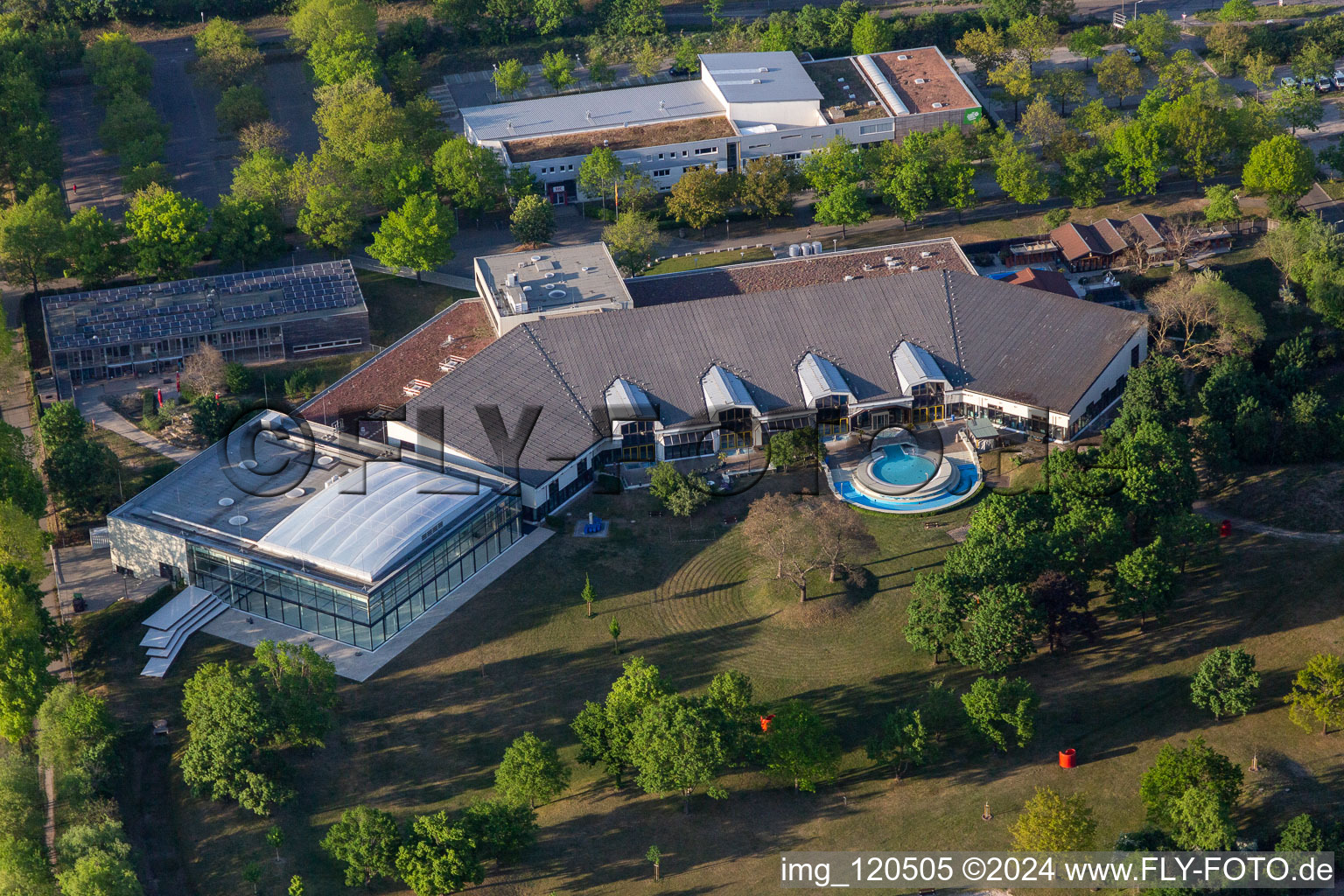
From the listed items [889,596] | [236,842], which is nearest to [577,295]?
[889,596]

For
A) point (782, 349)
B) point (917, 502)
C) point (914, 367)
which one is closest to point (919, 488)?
point (917, 502)

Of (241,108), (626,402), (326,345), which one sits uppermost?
(241,108)

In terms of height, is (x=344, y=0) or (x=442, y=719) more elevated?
(x=344, y=0)

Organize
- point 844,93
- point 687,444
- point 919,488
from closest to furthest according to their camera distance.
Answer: point 919,488 → point 687,444 → point 844,93

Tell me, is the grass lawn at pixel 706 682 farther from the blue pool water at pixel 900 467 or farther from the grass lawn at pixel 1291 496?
the blue pool water at pixel 900 467

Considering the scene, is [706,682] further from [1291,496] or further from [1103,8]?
[1103,8]

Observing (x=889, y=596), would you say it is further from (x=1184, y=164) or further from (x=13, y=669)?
(x=1184, y=164)

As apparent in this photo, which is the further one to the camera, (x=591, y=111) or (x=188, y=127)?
(x=188, y=127)
